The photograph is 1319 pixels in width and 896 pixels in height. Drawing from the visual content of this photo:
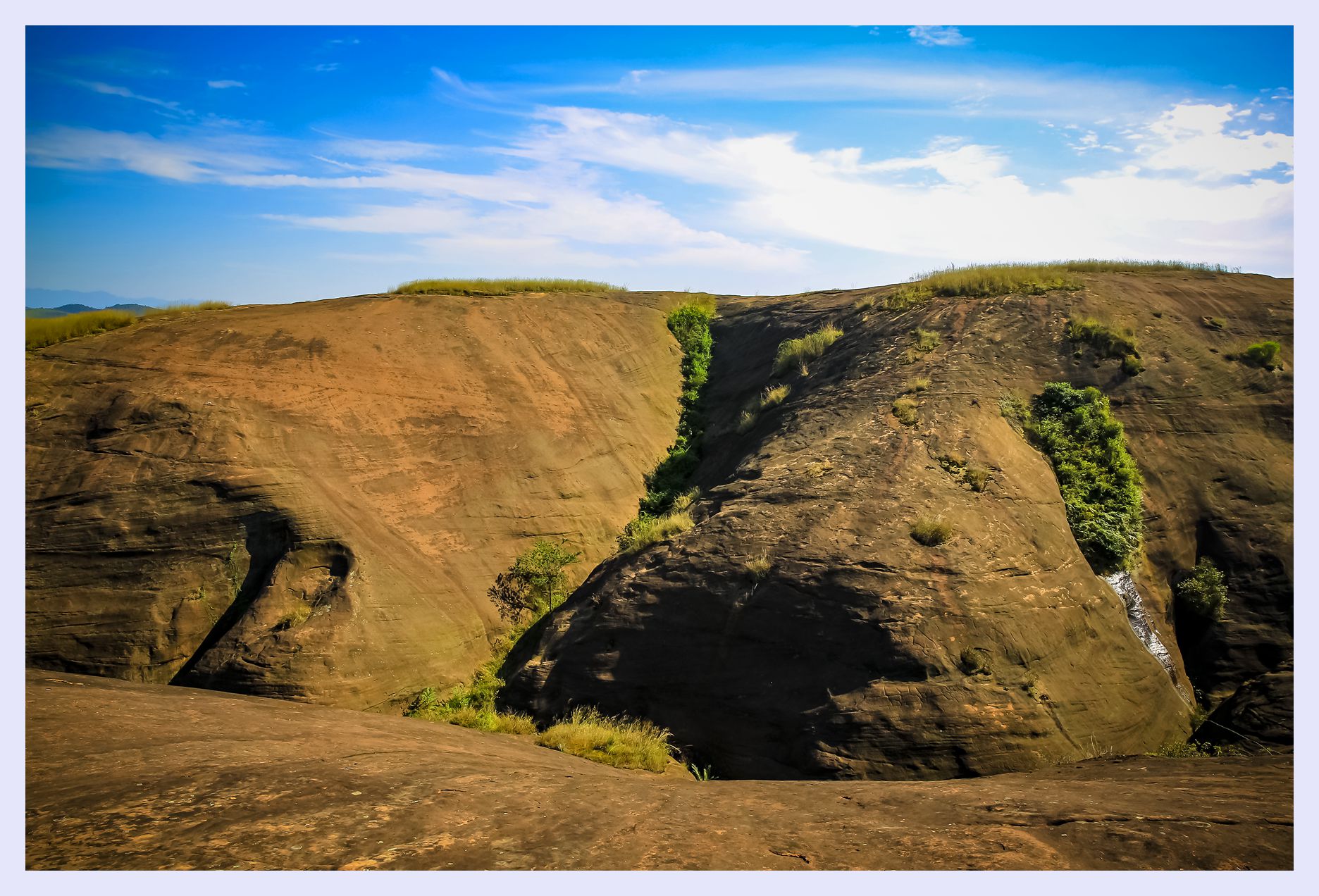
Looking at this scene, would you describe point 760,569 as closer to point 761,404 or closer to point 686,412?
point 761,404

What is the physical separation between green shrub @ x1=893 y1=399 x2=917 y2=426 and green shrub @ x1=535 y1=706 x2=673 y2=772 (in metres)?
7.19

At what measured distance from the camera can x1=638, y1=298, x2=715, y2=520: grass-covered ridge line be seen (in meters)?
18.5

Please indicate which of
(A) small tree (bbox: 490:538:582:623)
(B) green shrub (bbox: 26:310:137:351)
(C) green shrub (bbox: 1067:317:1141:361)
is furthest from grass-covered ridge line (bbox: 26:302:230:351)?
(C) green shrub (bbox: 1067:317:1141:361)

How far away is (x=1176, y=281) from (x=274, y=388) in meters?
20.1

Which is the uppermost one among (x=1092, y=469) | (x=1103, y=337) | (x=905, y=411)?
(x=1103, y=337)

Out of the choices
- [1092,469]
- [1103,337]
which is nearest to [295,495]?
[1092,469]

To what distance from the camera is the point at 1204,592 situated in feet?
42.1

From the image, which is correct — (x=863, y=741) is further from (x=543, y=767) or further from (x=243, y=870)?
(x=243, y=870)

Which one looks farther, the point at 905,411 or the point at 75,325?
the point at 75,325

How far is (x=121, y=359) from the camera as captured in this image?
14.9 meters

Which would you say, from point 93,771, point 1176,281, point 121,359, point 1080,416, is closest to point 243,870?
point 93,771

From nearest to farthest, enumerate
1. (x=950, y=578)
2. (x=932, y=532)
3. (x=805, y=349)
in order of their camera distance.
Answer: (x=950, y=578)
(x=932, y=532)
(x=805, y=349)

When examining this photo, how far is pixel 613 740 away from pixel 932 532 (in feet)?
18.4

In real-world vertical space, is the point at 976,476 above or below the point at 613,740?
above
